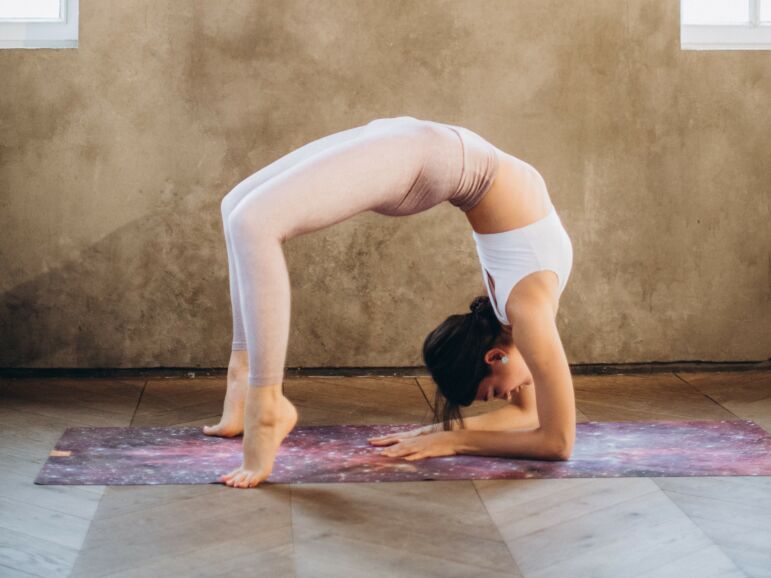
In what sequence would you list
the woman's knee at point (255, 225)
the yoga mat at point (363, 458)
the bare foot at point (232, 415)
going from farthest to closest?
the bare foot at point (232, 415)
the yoga mat at point (363, 458)
the woman's knee at point (255, 225)

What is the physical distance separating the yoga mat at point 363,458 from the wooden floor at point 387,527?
0.07 meters

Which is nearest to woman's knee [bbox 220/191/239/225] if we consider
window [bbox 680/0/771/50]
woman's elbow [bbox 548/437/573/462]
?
woman's elbow [bbox 548/437/573/462]

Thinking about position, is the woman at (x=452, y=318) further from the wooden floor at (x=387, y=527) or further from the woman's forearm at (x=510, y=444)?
the wooden floor at (x=387, y=527)

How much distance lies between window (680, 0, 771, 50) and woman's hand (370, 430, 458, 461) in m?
2.22

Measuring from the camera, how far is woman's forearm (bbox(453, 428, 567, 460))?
8.83 feet

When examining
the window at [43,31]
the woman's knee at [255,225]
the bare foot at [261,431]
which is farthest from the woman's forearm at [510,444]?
the window at [43,31]

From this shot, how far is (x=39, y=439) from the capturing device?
297cm

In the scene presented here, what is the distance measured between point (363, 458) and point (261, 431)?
446 mm

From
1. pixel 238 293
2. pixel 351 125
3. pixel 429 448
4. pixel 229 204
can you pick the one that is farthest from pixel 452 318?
pixel 351 125

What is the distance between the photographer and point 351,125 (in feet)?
13.0

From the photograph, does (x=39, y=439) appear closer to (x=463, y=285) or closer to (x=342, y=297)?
(x=342, y=297)

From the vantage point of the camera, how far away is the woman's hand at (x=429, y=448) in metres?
2.78

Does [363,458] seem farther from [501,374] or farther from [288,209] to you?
[288,209]

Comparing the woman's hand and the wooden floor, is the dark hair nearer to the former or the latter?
the woman's hand
